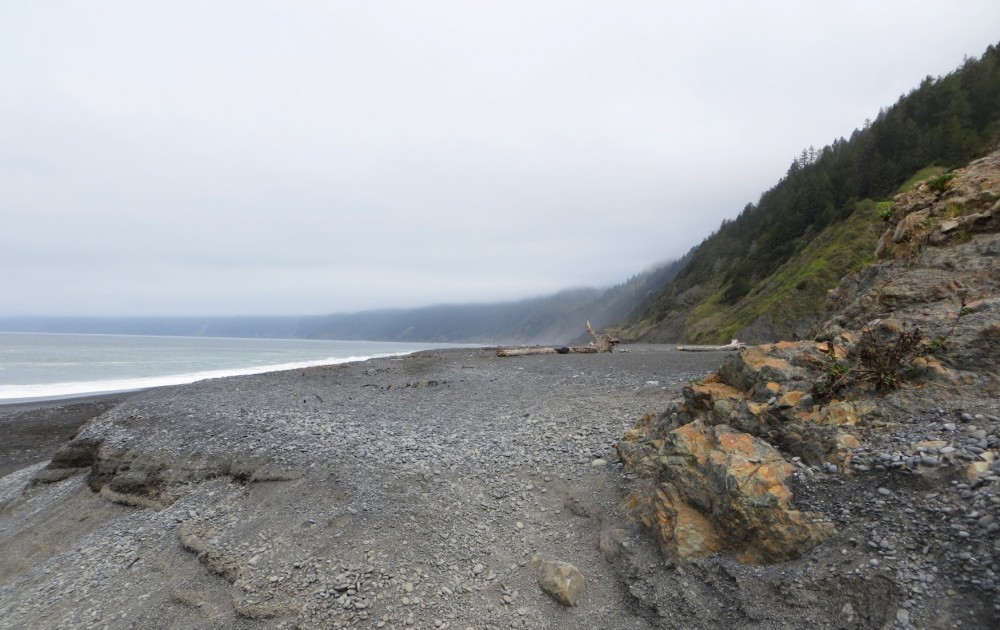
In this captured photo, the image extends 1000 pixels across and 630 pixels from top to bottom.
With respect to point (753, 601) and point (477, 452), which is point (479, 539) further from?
point (753, 601)

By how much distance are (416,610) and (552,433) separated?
18.3 feet

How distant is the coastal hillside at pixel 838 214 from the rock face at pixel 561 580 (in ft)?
120

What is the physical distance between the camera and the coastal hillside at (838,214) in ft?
139

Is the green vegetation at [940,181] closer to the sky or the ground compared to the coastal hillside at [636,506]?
closer to the sky

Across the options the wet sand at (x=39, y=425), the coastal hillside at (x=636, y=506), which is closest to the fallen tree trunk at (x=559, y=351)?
the coastal hillside at (x=636, y=506)

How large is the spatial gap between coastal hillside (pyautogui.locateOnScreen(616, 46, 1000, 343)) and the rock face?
36.5 meters

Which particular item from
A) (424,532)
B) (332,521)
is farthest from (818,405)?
(332,521)

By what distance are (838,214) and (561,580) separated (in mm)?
60225

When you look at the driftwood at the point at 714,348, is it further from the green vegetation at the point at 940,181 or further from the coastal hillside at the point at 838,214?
the green vegetation at the point at 940,181

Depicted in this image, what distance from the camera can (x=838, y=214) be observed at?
51531 mm

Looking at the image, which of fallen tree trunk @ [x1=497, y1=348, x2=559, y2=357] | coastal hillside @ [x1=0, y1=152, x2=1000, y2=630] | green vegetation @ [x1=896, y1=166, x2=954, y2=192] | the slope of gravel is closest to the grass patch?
green vegetation @ [x1=896, y1=166, x2=954, y2=192]

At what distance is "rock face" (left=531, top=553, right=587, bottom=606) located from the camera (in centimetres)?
617

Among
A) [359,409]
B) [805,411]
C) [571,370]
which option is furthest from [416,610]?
[571,370]

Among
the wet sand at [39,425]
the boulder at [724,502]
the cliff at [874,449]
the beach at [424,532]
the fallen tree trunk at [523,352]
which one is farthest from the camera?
the fallen tree trunk at [523,352]
